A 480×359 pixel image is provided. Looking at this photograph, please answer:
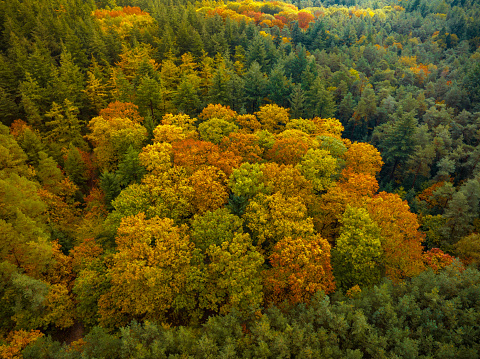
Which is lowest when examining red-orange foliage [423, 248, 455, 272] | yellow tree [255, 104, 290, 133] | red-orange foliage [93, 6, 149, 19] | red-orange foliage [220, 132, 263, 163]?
red-orange foliage [423, 248, 455, 272]

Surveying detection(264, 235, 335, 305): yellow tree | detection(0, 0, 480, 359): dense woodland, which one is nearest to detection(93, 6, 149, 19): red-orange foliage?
detection(0, 0, 480, 359): dense woodland

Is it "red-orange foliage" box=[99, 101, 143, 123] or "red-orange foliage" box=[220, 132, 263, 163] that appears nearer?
"red-orange foliage" box=[220, 132, 263, 163]

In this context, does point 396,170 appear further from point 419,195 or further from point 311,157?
point 311,157

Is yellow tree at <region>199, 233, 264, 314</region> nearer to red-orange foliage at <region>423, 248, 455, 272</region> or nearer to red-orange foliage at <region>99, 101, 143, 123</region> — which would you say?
red-orange foliage at <region>423, 248, 455, 272</region>

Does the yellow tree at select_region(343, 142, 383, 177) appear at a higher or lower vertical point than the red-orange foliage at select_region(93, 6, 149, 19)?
lower

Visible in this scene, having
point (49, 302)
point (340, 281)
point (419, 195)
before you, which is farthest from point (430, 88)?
point (49, 302)

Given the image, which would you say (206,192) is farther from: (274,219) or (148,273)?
(148,273)
